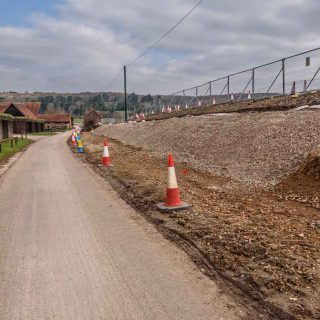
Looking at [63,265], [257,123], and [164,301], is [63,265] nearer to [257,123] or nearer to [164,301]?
[164,301]

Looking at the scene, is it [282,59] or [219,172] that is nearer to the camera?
[219,172]

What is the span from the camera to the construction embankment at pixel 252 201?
4.45m

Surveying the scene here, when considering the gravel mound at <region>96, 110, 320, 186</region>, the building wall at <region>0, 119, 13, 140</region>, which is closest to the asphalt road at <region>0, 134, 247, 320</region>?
the gravel mound at <region>96, 110, 320, 186</region>

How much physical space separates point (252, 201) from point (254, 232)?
2373 millimetres

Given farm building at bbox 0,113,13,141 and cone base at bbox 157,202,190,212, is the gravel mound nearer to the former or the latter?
cone base at bbox 157,202,190,212

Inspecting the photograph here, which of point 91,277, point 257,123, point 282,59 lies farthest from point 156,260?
point 282,59

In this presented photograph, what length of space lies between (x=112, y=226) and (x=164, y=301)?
2.91 metres

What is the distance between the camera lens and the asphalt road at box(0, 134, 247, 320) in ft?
12.7

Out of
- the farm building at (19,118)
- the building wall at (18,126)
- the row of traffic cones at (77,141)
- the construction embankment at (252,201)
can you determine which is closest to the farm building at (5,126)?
the row of traffic cones at (77,141)

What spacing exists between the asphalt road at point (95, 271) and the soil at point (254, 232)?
29 cm

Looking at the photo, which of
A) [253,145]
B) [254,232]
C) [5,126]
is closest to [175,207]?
[254,232]

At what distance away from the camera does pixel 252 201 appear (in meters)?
8.30

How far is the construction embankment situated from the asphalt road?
1.23 ft

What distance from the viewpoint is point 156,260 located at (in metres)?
5.17
